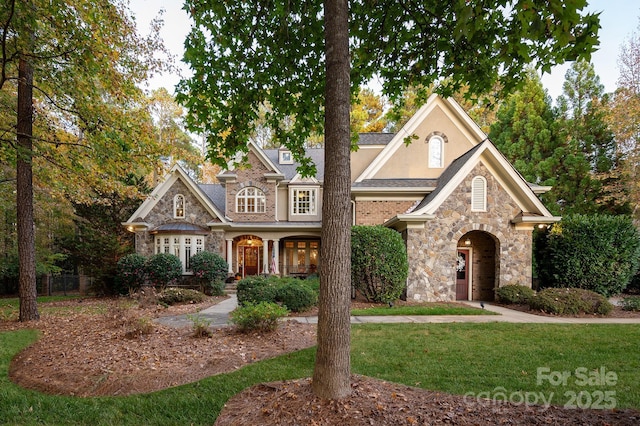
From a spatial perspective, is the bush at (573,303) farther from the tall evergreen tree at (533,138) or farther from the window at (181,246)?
the window at (181,246)

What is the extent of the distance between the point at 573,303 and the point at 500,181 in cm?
459

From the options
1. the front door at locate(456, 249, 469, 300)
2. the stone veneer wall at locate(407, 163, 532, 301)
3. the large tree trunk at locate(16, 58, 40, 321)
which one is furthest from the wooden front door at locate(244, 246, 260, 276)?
the large tree trunk at locate(16, 58, 40, 321)

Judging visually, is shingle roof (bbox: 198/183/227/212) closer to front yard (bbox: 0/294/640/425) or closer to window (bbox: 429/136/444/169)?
window (bbox: 429/136/444/169)

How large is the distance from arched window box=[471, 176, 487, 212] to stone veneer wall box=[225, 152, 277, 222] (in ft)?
32.3

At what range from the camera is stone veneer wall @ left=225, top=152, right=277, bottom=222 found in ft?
57.2

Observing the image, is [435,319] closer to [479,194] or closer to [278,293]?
[278,293]

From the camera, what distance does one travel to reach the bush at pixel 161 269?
1430 centimetres

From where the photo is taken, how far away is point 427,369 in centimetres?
465

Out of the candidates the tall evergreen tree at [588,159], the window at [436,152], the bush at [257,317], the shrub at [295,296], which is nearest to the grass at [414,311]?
the shrub at [295,296]

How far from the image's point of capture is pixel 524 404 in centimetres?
356

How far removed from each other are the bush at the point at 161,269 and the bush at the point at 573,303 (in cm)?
1391

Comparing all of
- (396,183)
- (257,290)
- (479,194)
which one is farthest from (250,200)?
(479,194)

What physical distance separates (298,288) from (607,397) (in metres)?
6.65

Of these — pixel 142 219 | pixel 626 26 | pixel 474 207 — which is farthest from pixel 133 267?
pixel 626 26
